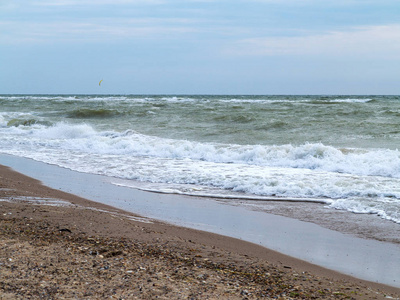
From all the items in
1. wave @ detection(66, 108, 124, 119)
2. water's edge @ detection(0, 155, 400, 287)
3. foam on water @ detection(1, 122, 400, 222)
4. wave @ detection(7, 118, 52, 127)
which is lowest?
water's edge @ detection(0, 155, 400, 287)

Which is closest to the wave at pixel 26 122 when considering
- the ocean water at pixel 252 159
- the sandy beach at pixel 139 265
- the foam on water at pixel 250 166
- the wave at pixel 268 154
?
the ocean water at pixel 252 159

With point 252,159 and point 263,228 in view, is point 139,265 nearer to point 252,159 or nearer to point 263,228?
point 263,228

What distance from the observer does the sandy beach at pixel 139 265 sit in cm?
351

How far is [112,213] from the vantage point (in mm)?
6504

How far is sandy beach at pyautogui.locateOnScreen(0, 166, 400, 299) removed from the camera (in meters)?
3.51

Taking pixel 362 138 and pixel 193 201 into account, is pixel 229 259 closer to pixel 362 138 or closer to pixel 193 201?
pixel 193 201

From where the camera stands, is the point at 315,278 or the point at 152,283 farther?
the point at 315,278

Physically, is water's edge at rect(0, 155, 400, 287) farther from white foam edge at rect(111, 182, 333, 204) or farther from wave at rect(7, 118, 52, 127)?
wave at rect(7, 118, 52, 127)

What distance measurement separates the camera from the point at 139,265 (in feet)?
13.3

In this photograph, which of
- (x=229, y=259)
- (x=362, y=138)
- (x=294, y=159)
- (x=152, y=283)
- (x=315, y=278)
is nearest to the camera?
(x=152, y=283)

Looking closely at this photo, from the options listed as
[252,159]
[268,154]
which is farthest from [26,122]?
[268,154]

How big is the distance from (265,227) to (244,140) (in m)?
10.9

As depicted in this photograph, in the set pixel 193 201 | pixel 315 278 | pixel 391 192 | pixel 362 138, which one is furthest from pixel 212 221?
pixel 362 138

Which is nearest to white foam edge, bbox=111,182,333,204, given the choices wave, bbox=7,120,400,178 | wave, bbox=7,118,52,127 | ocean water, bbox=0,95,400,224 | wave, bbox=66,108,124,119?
ocean water, bbox=0,95,400,224
